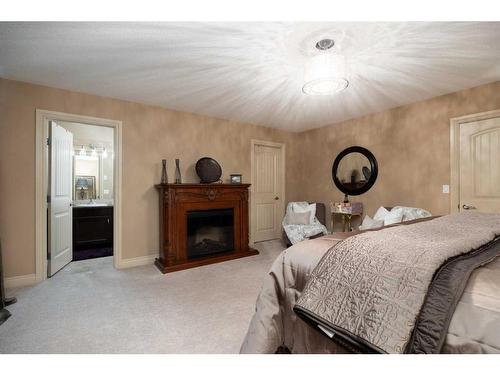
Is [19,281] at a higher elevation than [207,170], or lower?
lower

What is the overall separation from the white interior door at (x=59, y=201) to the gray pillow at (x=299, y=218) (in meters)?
3.37

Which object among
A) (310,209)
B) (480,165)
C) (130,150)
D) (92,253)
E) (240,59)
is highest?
(240,59)

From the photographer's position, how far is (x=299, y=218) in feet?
13.6

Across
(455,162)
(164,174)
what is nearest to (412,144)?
(455,162)

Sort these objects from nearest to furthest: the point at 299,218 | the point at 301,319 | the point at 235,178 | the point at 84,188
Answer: the point at 301,319, the point at 235,178, the point at 299,218, the point at 84,188

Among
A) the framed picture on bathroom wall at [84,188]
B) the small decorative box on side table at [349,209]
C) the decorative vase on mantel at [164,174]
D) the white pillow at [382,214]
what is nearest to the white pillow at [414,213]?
the white pillow at [382,214]

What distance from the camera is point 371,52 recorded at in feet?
6.64

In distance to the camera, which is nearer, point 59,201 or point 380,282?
point 380,282

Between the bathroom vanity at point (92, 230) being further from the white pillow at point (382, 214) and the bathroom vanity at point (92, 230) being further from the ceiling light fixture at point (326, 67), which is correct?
the white pillow at point (382, 214)

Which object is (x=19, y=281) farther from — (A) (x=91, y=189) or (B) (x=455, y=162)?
(B) (x=455, y=162)

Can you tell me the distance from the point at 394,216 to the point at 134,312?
10.4ft

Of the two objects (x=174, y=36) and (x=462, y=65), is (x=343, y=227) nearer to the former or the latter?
(x=462, y=65)

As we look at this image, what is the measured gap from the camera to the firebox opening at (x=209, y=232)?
135 inches
